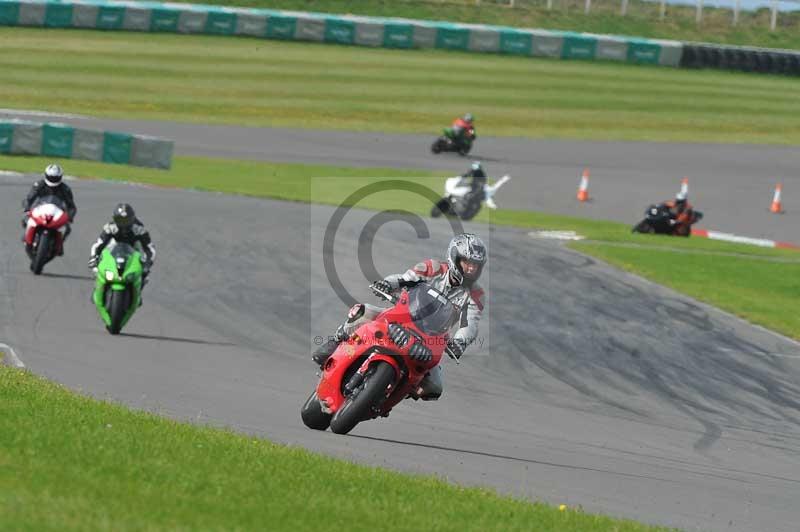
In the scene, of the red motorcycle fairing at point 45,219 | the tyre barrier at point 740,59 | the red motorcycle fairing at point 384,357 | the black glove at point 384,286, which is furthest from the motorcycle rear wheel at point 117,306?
the tyre barrier at point 740,59

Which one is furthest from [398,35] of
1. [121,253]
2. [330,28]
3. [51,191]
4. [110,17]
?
[121,253]

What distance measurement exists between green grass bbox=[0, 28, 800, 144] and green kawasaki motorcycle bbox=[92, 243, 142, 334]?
28.6 meters

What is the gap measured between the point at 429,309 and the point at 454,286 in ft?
0.95

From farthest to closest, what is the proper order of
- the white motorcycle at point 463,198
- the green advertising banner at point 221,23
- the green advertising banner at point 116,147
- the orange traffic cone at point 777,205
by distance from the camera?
1. the green advertising banner at point 221,23
2. the orange traffic cone at point 777,205
3. the green advertising banner at point 116,147
4. the white motorcycle at point 463,198

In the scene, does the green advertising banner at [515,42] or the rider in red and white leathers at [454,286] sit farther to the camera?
the green advertising banner at [515,42]

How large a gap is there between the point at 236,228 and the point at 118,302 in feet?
27.6

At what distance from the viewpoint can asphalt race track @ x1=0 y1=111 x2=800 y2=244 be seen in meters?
36.4

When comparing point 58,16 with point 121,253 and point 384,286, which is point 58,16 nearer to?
point 121,253

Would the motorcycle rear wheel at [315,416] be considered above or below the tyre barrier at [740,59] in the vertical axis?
below

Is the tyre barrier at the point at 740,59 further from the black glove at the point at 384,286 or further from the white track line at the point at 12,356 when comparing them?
the black glove at the point at 384,286

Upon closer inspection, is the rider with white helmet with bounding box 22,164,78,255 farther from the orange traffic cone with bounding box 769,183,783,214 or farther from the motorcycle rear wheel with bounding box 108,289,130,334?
the orange traffic cone with bounding box 769,183,783,214

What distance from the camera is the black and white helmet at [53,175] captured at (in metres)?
18.9

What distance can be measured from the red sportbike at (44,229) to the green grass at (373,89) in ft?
82.1

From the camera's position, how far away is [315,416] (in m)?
10.9
